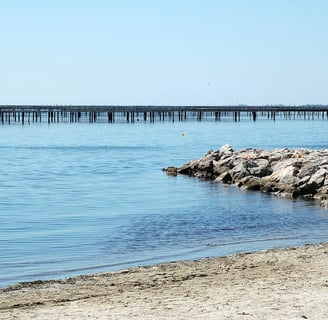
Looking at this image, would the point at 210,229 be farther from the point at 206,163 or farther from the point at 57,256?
the point at 206,163

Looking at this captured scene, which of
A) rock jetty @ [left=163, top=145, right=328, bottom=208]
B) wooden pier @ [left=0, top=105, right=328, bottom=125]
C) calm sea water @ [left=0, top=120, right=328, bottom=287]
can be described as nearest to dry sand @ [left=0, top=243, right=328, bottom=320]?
calm sea water @ [left=0, top=120, right=328, bottom=287]

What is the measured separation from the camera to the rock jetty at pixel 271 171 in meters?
24.8

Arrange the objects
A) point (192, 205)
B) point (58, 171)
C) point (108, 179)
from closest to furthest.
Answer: point (192, 205) → point (108, 179) → point (58, 171)

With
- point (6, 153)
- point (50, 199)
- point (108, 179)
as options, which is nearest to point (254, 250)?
point (50, 199)

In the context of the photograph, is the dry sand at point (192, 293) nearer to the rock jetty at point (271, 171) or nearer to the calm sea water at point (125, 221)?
the calm sea water at point (125, 221)

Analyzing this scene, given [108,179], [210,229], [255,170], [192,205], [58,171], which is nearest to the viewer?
[210,229]

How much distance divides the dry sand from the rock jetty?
10.9 m

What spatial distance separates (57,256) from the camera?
1424 centimetres

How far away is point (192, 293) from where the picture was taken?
390 inches

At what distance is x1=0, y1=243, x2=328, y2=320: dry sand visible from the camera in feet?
28.8

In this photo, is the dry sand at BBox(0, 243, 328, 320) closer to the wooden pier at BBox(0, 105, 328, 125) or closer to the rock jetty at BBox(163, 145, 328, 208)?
the rock jetty at BBox(163, 145, 328, 208)

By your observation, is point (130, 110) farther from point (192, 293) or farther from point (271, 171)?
point (192, 293)

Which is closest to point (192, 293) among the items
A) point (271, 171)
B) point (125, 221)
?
point (125, 221)

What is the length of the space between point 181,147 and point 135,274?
4845 cm
